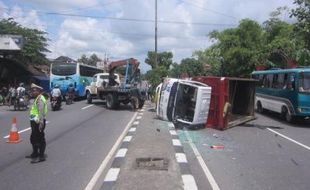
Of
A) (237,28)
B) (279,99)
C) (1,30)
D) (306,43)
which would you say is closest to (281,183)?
(279,99)

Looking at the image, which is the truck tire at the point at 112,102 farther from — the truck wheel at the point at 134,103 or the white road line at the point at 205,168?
the white road line at the point at 205,168

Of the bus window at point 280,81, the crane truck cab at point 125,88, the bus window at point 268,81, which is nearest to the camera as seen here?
the bus window at point 280,81

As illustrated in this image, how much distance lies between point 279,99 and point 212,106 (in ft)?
19.8

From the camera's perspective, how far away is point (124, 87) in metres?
28.5

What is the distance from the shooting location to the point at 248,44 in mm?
50781

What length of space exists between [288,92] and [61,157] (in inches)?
530

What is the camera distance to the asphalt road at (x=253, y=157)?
862 centimetres

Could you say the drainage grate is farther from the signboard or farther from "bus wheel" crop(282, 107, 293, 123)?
the signboard

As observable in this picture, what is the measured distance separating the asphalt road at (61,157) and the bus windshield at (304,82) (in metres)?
7.90

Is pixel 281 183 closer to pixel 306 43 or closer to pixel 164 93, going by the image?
pixel 164 93

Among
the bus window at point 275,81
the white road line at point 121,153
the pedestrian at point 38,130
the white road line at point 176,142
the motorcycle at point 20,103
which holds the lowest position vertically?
the motorcycle at point 20,103

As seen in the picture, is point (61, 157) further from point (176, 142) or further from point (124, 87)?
point (124, 87)

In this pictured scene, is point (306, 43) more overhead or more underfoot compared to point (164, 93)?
more overhead

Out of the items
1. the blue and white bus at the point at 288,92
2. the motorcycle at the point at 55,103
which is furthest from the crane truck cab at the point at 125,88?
the blue and white bus at the point at 288,92
